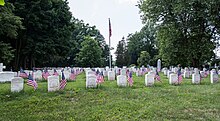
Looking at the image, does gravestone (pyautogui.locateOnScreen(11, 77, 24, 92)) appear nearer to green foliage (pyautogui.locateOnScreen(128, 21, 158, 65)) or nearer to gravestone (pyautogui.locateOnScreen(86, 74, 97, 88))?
gravestone (pyautogui.locateOnScreen(86, 74, 97, 88))

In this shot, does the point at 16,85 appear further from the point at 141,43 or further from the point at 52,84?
the point at 141,43

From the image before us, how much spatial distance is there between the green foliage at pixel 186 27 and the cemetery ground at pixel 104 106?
53.2 feet

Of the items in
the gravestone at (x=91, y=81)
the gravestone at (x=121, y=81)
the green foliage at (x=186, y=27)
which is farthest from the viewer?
the green foliage at (x=186, y=27)

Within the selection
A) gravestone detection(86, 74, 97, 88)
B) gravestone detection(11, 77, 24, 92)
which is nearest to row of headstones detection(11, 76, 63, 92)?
gravestone detection(11, 77, 24, 92)

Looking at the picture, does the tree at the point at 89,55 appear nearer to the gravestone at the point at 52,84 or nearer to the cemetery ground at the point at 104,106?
the gravestone at the point at 52,84

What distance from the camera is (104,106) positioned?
825cm

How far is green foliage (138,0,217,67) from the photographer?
2488cm

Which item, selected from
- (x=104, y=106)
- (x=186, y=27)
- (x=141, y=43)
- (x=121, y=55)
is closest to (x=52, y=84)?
(x=104, y=106)

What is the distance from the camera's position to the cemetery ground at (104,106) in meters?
7.07

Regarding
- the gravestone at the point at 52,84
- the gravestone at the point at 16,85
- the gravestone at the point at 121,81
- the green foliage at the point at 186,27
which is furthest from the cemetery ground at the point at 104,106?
the green foliage at the point at 186,27

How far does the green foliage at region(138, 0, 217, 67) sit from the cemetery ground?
16229mm

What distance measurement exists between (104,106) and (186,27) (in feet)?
66.0

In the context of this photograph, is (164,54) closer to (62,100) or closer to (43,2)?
(43,2)

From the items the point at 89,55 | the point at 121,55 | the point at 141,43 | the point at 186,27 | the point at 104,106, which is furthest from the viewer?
the point at 141,43
